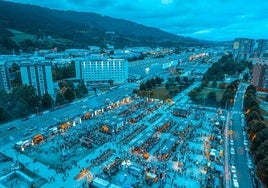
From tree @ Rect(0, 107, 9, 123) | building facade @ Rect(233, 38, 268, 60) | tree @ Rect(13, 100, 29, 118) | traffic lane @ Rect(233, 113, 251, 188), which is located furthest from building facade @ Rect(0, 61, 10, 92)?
A: building facade @ Rect(233, 38, 268, 60)

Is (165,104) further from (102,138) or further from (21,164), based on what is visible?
(21,164)

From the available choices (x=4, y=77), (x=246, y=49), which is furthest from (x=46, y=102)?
(x=246, y=49)

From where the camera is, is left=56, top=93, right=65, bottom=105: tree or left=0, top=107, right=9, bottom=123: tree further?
left=56, top=93, right=65, bottom=105: tree

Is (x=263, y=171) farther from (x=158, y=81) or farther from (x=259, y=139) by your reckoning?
(x=158, y=81)

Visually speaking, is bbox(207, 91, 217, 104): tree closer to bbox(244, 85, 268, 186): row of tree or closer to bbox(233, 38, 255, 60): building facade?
bbox(244, 85, 268, 186): row of tree

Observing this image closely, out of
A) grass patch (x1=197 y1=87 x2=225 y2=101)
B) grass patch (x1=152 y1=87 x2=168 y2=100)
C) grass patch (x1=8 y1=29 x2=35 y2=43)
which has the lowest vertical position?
grass patch (x1=152 y1=87 x2=168 y2=100)

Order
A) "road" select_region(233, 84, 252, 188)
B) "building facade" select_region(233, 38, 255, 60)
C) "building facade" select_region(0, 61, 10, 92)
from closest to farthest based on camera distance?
1. "road" select_region(233, 84, 252, 188)
2. "building facade" select_region(0, 61, 10, 92)
3. "building facade" select_region(233, 38, 255, 60)

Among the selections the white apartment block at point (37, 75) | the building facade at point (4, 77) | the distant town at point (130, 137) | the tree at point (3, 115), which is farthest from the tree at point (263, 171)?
the building facade at point (4, 77)
